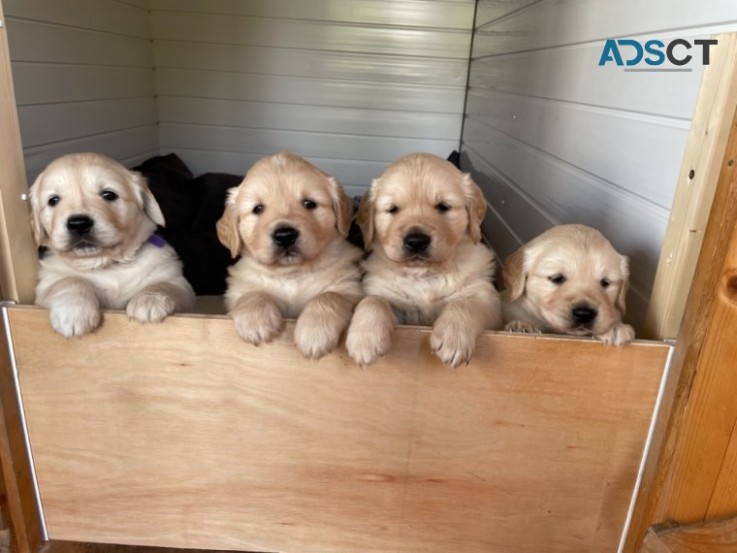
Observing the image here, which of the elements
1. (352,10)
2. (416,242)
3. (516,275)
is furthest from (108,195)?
(352,10)

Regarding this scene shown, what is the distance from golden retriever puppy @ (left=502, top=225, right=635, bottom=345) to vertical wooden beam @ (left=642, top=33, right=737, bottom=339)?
0.57ft

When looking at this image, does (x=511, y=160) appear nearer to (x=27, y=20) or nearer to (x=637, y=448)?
(x=637, y=448)

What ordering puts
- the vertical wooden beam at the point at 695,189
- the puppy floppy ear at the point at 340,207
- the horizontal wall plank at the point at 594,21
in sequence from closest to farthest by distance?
the vertical wooden beam at the point at 695,189, the horizontal wall plank at the point at 594,21, the puppy floppy ear at the point at 340,207

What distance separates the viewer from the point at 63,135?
164 inches

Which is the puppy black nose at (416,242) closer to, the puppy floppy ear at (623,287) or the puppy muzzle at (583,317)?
the puppy muzzle at (583,317)

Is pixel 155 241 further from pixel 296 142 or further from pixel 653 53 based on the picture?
pixel 296 142

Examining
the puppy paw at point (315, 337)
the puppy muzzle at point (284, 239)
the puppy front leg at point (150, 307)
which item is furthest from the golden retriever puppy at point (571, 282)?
the puppy front leg at point (150, 307)

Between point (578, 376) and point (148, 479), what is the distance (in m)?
1.59

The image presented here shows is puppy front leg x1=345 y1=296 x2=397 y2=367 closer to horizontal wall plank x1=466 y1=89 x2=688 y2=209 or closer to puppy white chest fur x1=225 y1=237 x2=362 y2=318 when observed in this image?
puppy white chest fur x1=225 y1=237 x2=362 y2=318

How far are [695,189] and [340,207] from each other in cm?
134

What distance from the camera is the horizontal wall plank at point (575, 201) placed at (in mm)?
2314

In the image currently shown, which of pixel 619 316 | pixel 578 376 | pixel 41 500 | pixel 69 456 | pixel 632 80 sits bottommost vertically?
pixel 41 500

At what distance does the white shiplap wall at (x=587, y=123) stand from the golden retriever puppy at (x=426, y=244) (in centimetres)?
62

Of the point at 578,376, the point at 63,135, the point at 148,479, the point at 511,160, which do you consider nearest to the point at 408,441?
the point at 578,376
